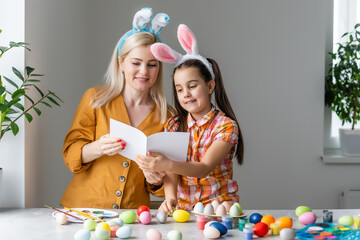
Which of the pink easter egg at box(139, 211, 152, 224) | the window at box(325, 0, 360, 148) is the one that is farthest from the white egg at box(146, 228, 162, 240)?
the window at box(325, 0, 360, 148)

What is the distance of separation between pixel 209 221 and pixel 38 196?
Answer: 873 mm

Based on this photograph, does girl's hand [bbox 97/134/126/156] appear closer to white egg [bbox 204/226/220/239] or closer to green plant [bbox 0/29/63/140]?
green plant [bbox 0/29/63/140]

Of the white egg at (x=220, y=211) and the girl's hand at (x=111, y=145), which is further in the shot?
the girl's hand at (x=111, y=145)

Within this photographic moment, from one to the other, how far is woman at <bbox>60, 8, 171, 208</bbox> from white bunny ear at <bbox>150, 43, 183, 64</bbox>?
11 centimetres

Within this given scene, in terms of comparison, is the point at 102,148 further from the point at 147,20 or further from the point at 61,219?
the point at 147,20

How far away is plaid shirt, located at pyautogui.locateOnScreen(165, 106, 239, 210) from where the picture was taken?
178cm

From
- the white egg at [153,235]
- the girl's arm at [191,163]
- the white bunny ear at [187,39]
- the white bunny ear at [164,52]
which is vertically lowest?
the white egg at [153,235]

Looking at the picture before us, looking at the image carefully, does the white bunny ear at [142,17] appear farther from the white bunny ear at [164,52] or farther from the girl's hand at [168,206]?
the girl's hand at [168,206]

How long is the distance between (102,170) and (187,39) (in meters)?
0.64

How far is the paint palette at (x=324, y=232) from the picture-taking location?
4.16 ft

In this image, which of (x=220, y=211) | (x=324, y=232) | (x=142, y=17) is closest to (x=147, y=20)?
(x=142, y=17)

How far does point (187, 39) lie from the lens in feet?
6.06

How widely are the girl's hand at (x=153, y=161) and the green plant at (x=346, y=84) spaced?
7.13 feet

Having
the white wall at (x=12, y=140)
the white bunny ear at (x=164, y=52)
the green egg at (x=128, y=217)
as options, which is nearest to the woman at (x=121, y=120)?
the white bunny ear at (x=164, y=52)
